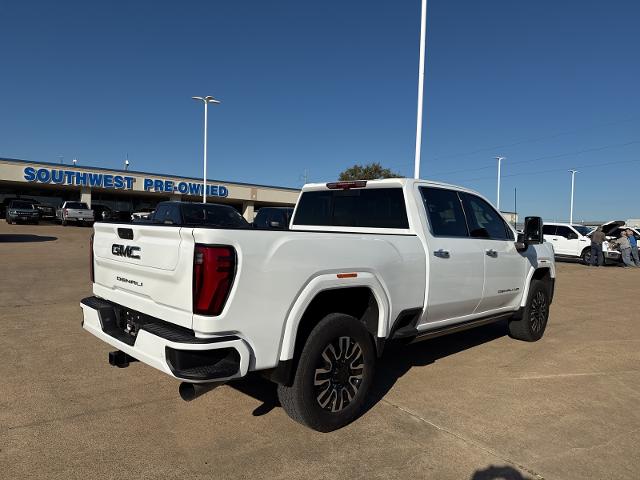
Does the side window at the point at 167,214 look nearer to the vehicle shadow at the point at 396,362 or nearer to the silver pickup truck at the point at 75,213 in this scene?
the vehicle shadow at the point at 396,362

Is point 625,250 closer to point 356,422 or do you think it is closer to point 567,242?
point 567,242

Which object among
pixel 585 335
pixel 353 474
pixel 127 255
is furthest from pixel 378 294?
pixel 585 335

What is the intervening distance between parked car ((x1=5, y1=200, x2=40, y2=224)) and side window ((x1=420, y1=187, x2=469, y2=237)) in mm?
32397

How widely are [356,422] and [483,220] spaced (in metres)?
2.80

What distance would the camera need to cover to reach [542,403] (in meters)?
4.14

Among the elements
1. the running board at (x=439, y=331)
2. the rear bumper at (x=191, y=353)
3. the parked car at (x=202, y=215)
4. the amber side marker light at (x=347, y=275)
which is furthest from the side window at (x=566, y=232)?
the rear bumper at (x=191, y=353)

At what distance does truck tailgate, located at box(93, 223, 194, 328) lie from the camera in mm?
2875

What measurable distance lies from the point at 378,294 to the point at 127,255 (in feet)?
6.28

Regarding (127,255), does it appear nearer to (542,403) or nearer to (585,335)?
(542,403)

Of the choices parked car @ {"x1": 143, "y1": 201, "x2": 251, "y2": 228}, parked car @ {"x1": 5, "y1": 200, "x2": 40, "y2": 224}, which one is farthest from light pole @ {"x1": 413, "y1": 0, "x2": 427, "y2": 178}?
parked car @ {"x1": 5, "y1": 200, "x2": 40, "y2": 224}

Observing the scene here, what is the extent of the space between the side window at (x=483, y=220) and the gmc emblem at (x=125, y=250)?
10.9ft

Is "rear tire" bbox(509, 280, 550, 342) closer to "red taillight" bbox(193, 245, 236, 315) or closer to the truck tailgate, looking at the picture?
"red taillight" bbox(193, 245, 236, 315)

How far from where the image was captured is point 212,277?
2.75 m

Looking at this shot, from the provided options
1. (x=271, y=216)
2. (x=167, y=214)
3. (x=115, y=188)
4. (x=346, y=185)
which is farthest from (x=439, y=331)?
(x=115, y=188)
